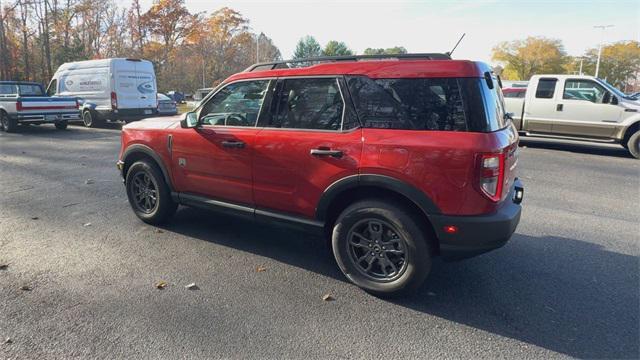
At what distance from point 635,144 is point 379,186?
9969mm

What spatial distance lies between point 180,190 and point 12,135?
12.6 m

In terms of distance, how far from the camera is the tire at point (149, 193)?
186 inches

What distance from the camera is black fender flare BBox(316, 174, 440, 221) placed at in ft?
9.99

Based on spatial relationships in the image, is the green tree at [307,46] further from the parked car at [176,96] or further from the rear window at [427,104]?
the rear window at [427,104]

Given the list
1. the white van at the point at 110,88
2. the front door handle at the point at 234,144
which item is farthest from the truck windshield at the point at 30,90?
the front door handle at the point at 234,144

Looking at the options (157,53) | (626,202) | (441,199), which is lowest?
(626,202)

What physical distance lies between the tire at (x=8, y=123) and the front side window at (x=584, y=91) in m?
17.4

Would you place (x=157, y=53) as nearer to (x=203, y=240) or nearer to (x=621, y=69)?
(x=203, y=240)

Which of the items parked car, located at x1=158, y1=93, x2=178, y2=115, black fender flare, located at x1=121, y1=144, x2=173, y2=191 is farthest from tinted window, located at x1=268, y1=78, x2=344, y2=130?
parked car, located at x1=158, y1=93, x2=178, y2=115

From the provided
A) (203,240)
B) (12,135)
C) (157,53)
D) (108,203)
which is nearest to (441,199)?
(203,240)

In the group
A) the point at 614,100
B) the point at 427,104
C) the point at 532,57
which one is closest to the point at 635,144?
the point at 614,100

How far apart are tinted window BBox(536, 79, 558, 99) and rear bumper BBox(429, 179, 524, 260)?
32.2ft

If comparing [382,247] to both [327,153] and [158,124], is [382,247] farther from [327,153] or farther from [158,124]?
[158,124]

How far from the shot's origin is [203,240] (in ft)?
14.8
